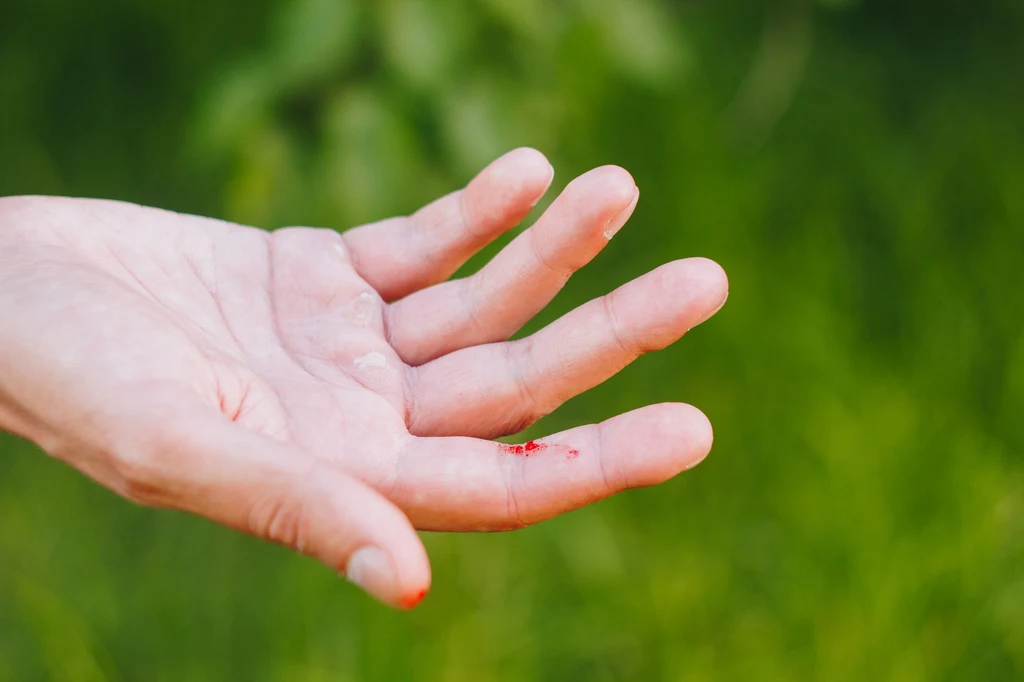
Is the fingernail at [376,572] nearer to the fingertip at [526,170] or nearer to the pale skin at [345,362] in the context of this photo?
the pale skin at [345,362]

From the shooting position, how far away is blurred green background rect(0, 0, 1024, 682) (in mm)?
1937

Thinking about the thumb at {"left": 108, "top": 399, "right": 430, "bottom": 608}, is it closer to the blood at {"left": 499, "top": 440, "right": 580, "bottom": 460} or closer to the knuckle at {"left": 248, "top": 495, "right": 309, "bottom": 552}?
the knuckle at {"left": 248, "top": 495, "right": 309, "bottom": 552}

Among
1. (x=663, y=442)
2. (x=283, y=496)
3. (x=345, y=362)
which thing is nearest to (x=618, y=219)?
(x=663, y=442)

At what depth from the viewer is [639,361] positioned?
119 inches

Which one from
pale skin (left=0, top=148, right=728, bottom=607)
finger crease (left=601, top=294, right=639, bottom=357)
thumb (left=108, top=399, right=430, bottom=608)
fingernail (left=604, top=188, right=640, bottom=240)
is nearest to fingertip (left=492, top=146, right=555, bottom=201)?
pale skin (left=0, top=148, right=728, bottom=607)

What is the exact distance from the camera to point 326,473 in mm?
1028

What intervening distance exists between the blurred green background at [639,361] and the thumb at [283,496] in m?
0.86

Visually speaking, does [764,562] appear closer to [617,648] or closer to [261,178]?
[617,648]

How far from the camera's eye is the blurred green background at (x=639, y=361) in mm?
1937

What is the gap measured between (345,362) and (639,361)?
171 centimetres

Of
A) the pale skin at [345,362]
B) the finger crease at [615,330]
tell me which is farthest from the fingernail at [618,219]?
the finger crease at [615,330]

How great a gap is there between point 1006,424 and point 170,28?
3.30m

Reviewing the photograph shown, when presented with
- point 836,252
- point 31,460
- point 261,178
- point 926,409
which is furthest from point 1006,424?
point 31,460

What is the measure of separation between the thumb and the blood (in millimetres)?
248
